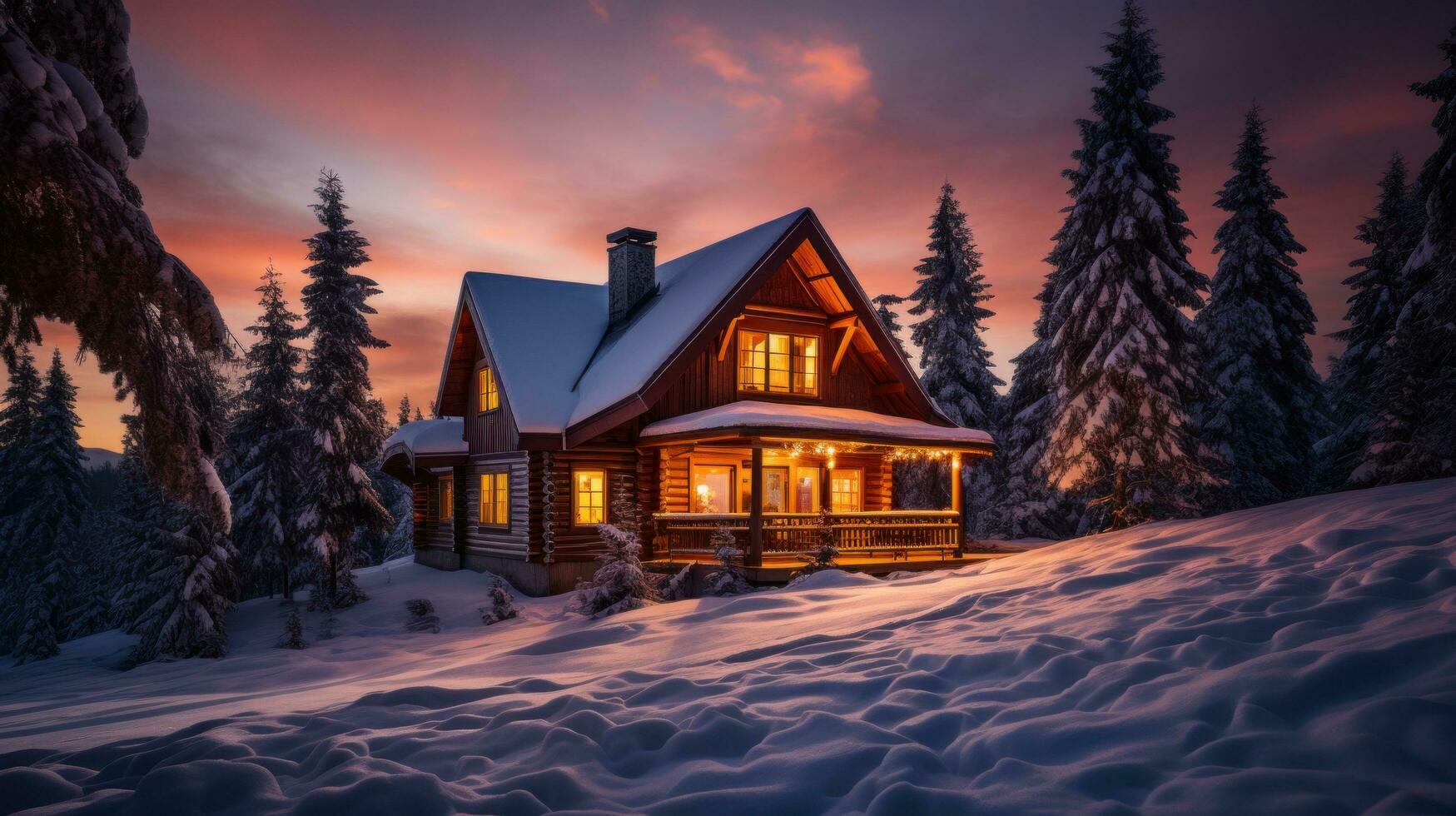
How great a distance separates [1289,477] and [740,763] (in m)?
31.2

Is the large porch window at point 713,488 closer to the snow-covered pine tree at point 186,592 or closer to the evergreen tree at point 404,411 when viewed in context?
the snow-covered pine tree at point 186,592

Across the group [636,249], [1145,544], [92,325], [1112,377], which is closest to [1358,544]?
[1145,544]

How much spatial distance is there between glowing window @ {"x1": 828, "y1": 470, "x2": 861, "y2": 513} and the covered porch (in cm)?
6

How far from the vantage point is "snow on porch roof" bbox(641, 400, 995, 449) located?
1658 centimetres

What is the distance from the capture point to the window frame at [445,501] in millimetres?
25019

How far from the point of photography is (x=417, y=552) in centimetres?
2738

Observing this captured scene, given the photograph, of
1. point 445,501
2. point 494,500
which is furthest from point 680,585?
point 445,501

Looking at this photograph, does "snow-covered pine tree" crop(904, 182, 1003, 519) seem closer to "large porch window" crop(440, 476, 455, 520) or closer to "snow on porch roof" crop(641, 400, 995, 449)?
"snow on porch roof" crop(641, 400, 995, 449)

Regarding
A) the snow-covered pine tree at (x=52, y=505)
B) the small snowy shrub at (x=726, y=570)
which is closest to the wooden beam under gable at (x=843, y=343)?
the small snowy shrub at (x=726, y=570)

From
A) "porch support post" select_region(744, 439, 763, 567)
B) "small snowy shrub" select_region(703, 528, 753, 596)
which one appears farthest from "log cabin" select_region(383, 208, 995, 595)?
"small snowy shrub" select_region(703, 528, 753, 596)

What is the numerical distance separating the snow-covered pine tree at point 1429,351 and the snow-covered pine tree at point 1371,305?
5.36 metres

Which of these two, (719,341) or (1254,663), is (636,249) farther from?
(1254,663)

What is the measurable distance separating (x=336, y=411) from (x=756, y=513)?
474 inches

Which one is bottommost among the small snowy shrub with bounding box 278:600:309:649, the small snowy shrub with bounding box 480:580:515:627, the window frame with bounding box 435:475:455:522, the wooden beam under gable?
the small snowy shrub with bounding box 278:600:309:649
